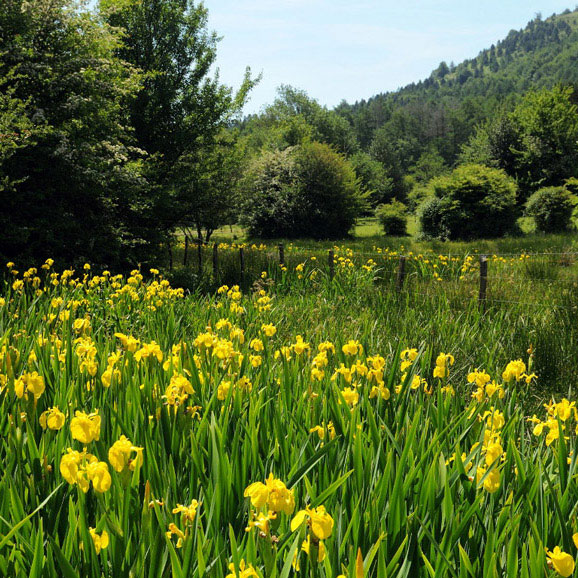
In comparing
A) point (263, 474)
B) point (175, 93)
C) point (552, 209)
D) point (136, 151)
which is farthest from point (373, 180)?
point (263, 474)

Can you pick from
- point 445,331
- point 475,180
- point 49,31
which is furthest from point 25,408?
point 475,180

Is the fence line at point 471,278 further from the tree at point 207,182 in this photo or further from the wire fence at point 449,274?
the tree at point 207,182

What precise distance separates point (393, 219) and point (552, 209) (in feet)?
29.2

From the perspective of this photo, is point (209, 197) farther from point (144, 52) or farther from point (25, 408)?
Result: point (25, 408)

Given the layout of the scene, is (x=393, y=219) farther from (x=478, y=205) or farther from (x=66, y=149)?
(x=66, y=149)

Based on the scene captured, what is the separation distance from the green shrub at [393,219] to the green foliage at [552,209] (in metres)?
7.58

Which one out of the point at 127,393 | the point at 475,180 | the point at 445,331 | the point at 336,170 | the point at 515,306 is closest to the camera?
the point at 127,393

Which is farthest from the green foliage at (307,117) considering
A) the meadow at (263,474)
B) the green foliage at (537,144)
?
the meadow at (263,474)

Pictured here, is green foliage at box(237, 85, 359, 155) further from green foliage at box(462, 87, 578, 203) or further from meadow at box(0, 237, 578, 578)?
meadow at box(0, 237, 578, 578)

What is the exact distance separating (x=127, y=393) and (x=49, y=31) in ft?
31.9

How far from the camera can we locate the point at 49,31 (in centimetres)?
927

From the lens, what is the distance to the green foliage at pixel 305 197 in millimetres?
26891

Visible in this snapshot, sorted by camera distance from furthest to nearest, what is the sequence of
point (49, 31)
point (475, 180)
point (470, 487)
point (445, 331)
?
point (475, 180), point (49, 31), point (445, 331), point (470, 487)

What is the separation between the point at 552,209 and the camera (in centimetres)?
2361
